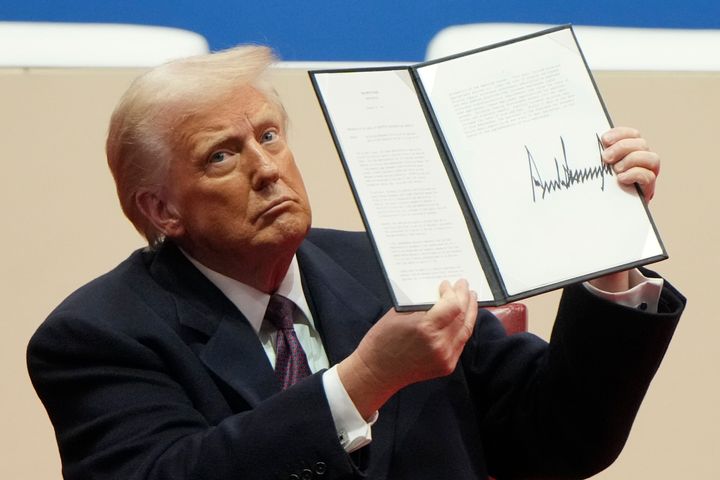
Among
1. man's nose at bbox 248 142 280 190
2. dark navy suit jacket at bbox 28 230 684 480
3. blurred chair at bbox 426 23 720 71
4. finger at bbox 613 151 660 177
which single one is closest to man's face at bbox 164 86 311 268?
man's nose at bbox 248 142 280 190

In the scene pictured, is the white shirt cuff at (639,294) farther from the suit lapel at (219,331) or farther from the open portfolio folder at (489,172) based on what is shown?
the suit lapel at (219,331)

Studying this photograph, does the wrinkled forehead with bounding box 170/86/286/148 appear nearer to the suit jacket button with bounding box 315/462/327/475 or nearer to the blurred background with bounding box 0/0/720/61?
the suit jacket button with bounding box 315/462/327/475

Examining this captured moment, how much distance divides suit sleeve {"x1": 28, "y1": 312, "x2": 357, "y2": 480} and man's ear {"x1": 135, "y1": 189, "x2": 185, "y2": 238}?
0.65 feet

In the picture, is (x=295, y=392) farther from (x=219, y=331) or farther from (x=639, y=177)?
(x=639, y=177)

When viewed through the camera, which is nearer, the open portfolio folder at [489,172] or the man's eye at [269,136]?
the open portfolio folder at [489,172]

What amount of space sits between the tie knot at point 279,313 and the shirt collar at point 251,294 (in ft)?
0.03

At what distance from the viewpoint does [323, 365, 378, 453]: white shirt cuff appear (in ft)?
5.02

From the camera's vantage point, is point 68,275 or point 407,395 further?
point 68,275

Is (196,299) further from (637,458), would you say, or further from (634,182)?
(637,458)

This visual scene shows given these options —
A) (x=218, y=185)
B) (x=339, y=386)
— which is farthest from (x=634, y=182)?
(x=218, y=185)

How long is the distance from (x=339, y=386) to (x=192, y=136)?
1.42 ft

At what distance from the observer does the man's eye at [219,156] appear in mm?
1719

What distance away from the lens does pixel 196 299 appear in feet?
5.78

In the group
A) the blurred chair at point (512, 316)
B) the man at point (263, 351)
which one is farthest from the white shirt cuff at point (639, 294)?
the blurred chair at point (512, 316)
